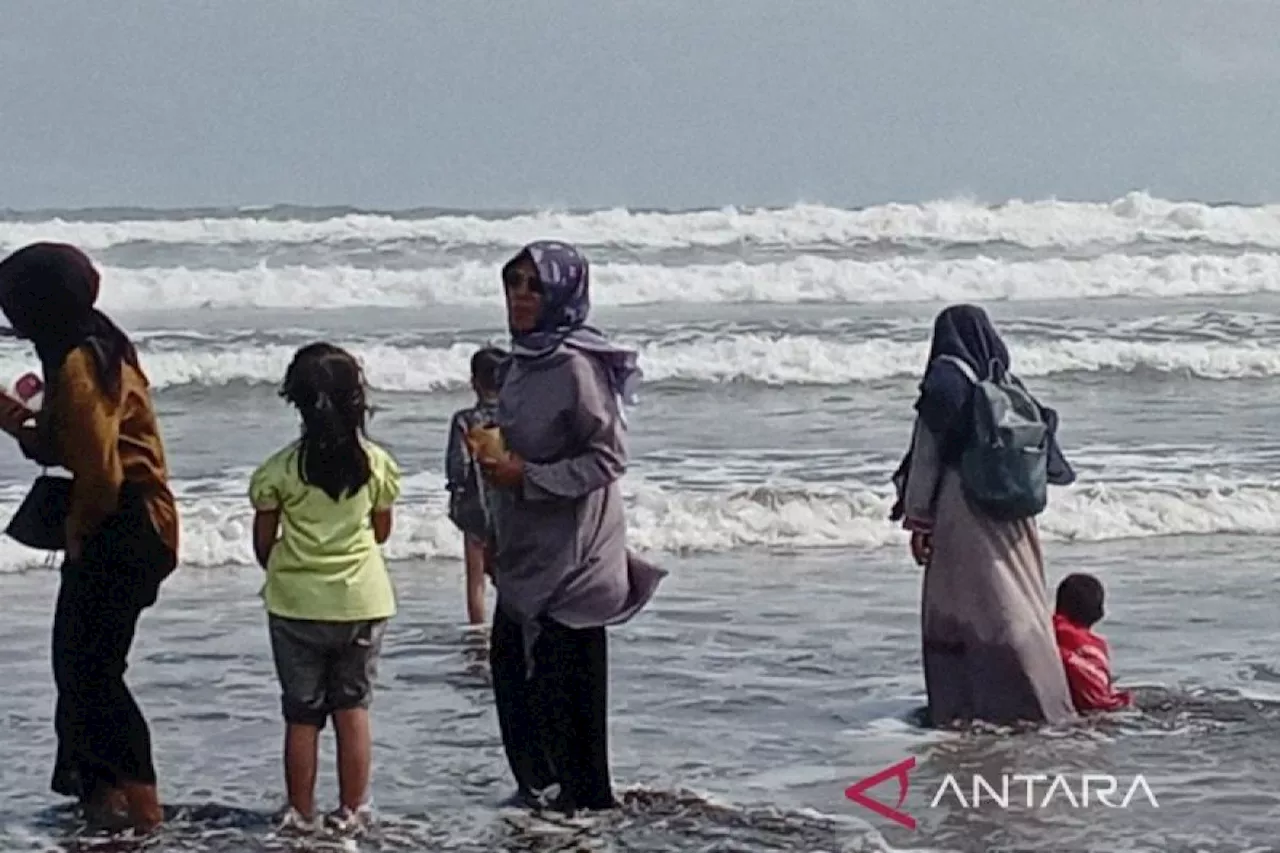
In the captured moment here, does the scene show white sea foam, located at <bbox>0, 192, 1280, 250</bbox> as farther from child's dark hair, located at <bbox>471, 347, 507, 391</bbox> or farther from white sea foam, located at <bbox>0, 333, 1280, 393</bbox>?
child's dark hair, located at <bbox>471, 347, 507, 391</bbox>

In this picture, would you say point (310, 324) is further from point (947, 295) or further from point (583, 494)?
point (583, 494)

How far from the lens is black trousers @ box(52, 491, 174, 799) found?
6016 millimetres

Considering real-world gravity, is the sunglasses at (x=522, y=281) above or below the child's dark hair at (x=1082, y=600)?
above

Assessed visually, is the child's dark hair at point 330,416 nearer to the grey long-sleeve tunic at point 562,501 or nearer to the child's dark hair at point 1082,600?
the grey long-sleeve tunic at point 562,501

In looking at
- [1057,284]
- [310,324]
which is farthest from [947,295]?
[310,324]

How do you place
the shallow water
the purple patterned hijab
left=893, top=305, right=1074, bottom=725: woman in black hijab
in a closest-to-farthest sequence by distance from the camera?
1. the purple patterned hijab
2. the shallow water
3. left=893, top=305, right=1074, bottom=725: woman in black hijab

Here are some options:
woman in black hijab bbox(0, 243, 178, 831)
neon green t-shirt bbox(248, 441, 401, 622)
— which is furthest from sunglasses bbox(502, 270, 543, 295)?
woman in black hijab bbox(0, 243, 178, 831)

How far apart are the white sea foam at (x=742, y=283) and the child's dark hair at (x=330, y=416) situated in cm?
2054

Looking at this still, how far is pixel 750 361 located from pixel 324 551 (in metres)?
14.8

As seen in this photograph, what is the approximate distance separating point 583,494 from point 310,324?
61.9 ft

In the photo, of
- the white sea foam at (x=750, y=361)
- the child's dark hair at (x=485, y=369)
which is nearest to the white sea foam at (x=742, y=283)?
the white sea foam at (x=750, y=361)

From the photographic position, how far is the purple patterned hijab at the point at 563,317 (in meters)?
6.18

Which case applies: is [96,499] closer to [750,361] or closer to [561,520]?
[561,520]

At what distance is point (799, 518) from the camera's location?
12273 mm
